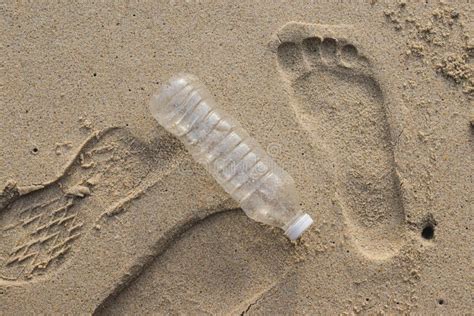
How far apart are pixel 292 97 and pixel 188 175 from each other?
51 centimetres

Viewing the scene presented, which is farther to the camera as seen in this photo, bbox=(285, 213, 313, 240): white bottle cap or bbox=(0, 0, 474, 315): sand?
bbox=(0, 0, 474, 315): sand

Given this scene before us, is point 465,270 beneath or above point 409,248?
beneath

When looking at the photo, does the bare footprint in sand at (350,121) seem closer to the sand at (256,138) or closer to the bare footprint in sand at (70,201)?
the sand at (256,138)

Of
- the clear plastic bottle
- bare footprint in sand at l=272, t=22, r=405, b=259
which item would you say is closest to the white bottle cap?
the clear plastic bottle

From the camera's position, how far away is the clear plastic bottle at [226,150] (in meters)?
1.90

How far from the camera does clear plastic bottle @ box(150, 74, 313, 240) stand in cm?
190

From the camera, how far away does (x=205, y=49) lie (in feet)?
6.44

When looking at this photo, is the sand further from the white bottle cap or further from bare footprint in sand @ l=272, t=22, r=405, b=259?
the white bottle cap

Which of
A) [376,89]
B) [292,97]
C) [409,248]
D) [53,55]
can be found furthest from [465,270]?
[53,55]

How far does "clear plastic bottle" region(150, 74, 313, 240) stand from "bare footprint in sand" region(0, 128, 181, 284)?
126 millimetres

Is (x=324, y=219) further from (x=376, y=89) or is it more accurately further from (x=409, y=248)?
(x=376, y=89)

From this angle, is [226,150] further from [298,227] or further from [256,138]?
[298,227]

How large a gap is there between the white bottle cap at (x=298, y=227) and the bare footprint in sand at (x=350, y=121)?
21cm

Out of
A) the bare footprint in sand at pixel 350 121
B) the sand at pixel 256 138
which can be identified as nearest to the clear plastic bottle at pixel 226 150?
the sand at pixel 256 138
